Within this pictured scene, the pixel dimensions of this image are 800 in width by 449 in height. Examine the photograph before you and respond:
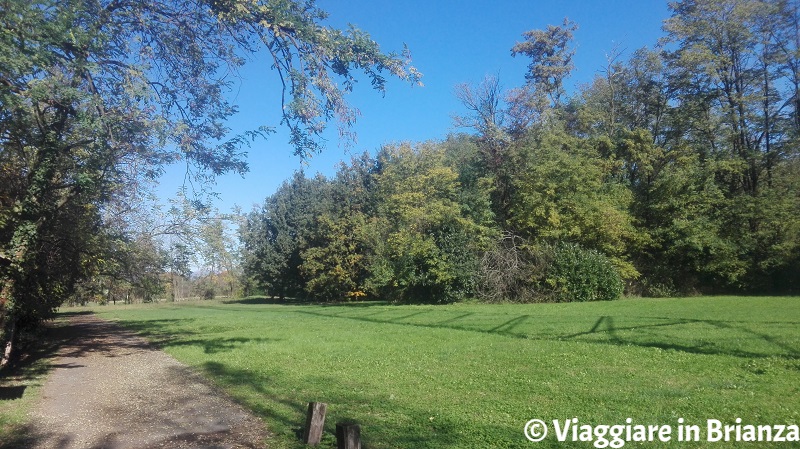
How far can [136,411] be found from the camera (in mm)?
7129

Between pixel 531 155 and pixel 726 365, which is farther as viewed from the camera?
pixel 531 155

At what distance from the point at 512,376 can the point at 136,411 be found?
17.6 feet

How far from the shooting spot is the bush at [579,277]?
2598 cm

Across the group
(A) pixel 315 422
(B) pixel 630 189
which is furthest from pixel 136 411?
(B) pixel 630 189

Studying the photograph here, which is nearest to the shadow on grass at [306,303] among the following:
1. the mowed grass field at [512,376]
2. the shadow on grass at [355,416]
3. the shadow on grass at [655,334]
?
the shadow on grass at [655,334]

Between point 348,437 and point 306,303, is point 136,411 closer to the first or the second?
point 348,437

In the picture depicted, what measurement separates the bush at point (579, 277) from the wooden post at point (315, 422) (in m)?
22.2

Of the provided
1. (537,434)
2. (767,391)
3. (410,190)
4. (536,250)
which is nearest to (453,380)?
(537,434)

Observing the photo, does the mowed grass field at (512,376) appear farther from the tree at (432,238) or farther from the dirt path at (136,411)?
the tree at (432,238)

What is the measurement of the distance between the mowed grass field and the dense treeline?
1290cm

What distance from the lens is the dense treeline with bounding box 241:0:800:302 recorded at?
27.7 m

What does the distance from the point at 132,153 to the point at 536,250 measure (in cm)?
2166

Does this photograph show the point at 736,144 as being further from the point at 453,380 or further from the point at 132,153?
the point at 132,153

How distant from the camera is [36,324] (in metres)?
14.8
